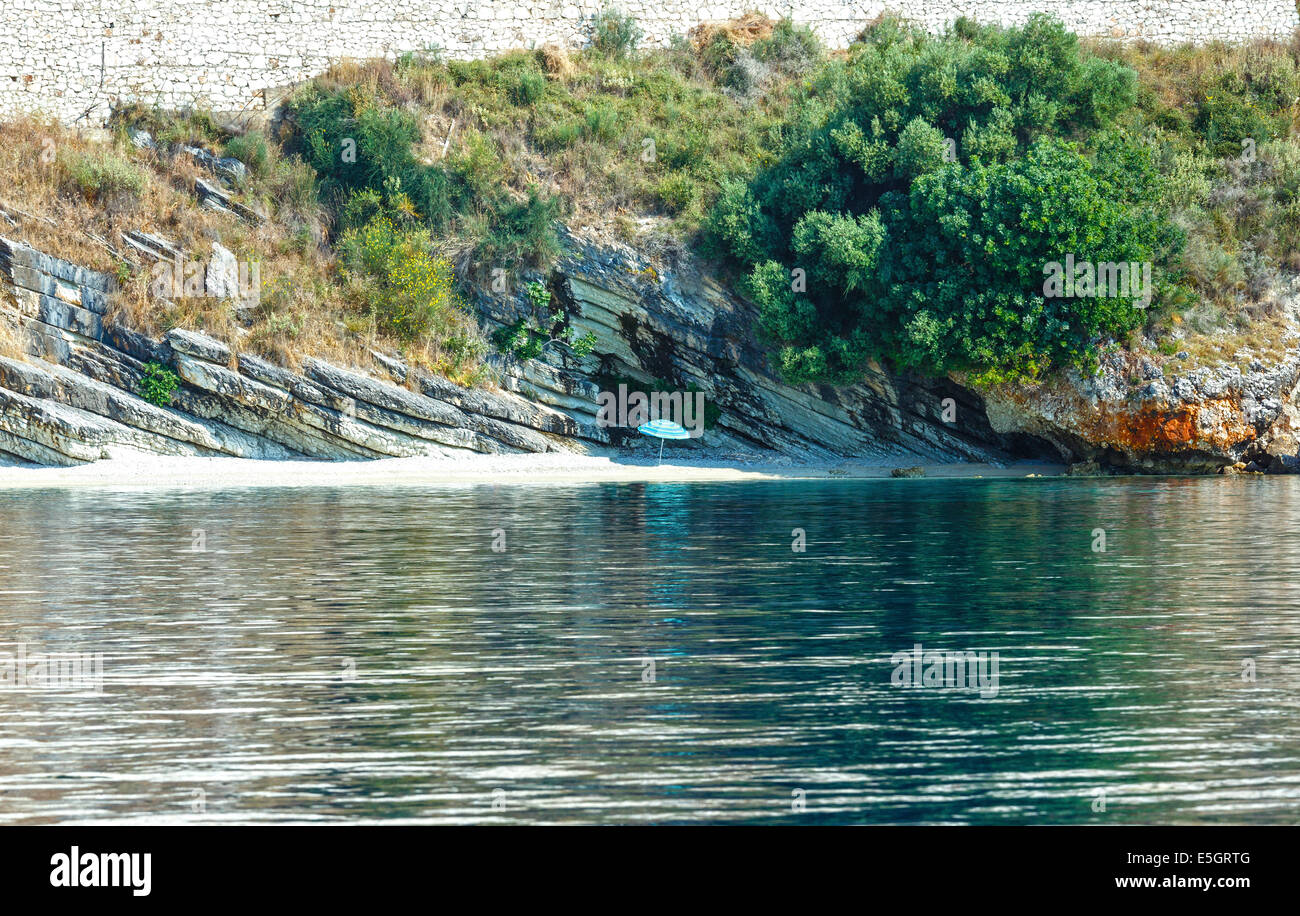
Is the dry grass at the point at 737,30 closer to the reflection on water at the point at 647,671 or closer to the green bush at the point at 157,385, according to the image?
the green bush at the point at 157,385

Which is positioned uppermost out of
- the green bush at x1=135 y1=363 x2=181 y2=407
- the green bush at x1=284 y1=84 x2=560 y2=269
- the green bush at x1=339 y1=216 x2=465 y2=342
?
the green bush at x1=284 y1=84 x2=560 y2=269

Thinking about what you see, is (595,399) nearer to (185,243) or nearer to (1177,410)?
(185,243)

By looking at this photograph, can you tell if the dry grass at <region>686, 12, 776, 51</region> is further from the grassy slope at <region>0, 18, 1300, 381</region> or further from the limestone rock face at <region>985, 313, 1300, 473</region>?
the limestone rock face at <region>985, 313, 1300, 473</region>

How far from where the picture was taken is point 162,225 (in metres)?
35.8

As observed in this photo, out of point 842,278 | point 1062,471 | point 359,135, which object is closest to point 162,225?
point 359,135

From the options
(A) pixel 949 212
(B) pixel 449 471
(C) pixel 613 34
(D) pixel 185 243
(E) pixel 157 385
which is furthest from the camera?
(C) pixel 613 34

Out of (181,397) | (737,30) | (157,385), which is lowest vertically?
(181,397)

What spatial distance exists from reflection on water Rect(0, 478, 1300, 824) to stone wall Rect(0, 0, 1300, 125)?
21.3 m

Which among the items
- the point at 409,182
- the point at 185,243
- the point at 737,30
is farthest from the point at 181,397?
the point at 737,30

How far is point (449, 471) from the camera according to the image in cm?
3369

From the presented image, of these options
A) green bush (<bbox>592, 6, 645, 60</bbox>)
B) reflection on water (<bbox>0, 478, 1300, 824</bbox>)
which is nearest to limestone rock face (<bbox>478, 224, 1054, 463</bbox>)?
green bush (<bbox>592, 6, 645, 60</bbox>)

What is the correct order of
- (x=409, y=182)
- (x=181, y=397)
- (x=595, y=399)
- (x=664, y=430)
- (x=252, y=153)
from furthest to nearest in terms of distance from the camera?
(x=252, y=153)
(x=409, y=182)
(x=595, y=399)
(x=664, y=430)
(x=181, y=397)

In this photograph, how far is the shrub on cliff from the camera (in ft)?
105

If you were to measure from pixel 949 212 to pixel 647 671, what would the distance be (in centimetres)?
2359
